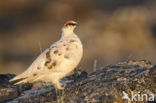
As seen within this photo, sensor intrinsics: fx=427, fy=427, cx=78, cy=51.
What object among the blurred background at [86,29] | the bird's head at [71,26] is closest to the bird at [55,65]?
the bird's head at [71,26]

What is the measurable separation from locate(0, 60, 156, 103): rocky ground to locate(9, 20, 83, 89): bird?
0.52 feet

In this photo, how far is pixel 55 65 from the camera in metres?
6.07

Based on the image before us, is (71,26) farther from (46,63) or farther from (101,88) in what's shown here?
(101,88)

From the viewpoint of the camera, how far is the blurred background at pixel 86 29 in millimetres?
17531

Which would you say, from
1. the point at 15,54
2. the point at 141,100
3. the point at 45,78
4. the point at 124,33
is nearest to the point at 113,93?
the point at 141,100

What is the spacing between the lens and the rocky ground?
498 centimetres

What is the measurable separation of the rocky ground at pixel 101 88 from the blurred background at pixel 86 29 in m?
8.52

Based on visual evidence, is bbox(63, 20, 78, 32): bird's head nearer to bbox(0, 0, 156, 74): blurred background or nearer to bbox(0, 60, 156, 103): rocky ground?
bbox(0, 60, 156, 103): rocky ground

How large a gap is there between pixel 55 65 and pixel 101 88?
3.61 ft

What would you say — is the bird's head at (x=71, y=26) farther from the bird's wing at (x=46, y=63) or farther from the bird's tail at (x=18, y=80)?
the bird's tail at (x=18, y=80)

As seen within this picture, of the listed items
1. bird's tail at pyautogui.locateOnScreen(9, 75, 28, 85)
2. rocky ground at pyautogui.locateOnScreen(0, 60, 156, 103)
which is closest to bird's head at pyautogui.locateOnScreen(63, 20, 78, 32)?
rocky ground at pyautogui.locateOnScreen(0, 60, 156, 103)

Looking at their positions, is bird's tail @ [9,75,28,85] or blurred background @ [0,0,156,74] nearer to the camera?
bird's tail @ [9,75,28,85]

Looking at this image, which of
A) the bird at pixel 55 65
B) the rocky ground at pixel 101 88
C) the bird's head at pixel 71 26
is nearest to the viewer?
the rocky ground at pixel 101 88

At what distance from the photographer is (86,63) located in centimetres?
1562
